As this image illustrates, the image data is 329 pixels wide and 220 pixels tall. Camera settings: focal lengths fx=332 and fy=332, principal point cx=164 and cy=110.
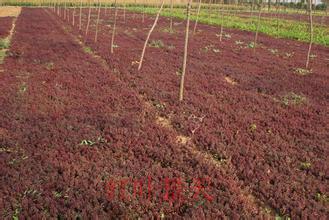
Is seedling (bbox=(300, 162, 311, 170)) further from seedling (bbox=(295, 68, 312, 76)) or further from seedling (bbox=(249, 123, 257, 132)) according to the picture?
seedling (bbox=(295, 68, 312, 76))

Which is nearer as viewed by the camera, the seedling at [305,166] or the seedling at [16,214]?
the seedling at [16,214]

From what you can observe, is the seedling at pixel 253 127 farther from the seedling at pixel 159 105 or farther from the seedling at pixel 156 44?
the seedling at pixel 156 44

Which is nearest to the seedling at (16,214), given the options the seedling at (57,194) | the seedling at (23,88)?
the seedling at (57,194)

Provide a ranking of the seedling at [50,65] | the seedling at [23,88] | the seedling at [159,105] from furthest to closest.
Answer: the seedling at [50,65] → the seedling at [23,88] → the seedling at [159,105]

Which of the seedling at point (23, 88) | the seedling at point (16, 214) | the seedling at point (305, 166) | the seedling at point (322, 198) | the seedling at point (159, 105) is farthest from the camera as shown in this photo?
the seedling at point (23, 88)

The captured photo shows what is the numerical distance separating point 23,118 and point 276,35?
3575cm

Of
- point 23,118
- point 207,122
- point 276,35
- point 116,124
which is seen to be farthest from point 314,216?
point 276,35

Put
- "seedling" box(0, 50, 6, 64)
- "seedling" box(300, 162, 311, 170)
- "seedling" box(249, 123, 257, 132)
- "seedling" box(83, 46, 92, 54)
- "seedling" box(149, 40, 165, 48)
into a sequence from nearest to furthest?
"seedling" box(300, 162, 311, 170), "seedling" box(249, 123, 257, 132), "seedling" box(0, 50, 6, 64), "seedling" box(83, 46, 92, 54), "seedling" box(149, 40, 165, 48)

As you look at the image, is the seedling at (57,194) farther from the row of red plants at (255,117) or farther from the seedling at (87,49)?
the seedling at (87,49)

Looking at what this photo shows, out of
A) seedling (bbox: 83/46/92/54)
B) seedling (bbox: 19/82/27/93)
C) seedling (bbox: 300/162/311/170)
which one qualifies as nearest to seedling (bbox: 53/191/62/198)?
seedling (bbox: 300/162/311/170)

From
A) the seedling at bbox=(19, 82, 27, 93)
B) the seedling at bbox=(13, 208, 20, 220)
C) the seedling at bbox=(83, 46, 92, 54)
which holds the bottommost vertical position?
the seedling at bbox=(13, 208, 20, 220)

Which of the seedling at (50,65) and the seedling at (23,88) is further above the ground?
the seedling at (50,65)

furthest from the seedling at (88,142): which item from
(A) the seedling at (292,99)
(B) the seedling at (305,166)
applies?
(A) the seedling at (292,99)

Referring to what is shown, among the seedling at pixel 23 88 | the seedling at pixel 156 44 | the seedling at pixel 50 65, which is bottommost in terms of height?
the seedling at pixel 23 88
